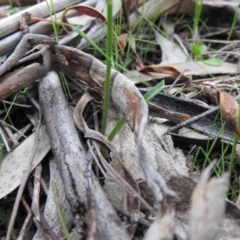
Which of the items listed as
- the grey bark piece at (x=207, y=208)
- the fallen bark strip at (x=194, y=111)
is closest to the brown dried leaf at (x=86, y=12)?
the fallen bark strip at (x=194, y=111)

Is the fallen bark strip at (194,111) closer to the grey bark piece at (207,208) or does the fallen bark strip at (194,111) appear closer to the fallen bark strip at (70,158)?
the fallen bark strip at (70,158)

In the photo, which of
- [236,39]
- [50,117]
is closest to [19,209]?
[50,117]

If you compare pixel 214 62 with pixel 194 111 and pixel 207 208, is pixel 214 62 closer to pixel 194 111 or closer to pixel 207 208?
pixel 194 111

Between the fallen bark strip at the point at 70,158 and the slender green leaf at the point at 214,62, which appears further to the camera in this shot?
the slender green leaf at the point at 214,62

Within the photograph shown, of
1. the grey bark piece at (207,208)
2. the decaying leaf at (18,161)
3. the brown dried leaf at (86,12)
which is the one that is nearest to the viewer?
the grey bark piece at (207,208)

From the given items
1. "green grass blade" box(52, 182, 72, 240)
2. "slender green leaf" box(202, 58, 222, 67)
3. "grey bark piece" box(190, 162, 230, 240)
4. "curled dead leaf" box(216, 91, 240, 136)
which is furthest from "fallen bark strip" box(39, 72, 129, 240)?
"slender green leaf" box(202, 58, 222, 67)

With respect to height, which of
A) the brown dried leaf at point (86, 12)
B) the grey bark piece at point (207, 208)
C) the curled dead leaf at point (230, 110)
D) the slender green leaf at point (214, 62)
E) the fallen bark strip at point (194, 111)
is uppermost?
the brown dried leaf at point (86, 12)

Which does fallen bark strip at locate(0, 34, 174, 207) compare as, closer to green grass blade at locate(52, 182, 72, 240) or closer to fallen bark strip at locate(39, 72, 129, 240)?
fallen bark strip at locate(39, 72, 129, 240)

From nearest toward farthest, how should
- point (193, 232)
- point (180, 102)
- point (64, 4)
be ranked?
1. point (193, 232)
2. point (180, 102)
3. point (64, 4)

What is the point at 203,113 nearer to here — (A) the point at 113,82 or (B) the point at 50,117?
(A) the point at 113,82
